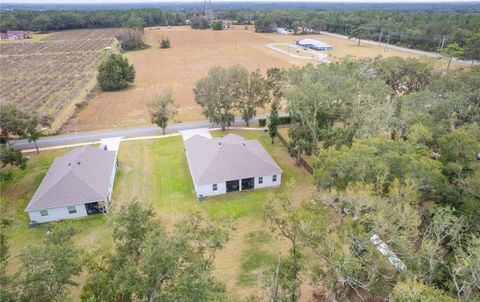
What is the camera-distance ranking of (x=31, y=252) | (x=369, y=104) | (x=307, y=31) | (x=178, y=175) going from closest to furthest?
(x=31, y=252) → (x=369, y=104) → (x=178, y=175) → (x=307, y=31)

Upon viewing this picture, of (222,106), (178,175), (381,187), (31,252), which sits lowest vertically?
(178,175)

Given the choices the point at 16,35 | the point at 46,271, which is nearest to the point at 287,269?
the point at 46,271

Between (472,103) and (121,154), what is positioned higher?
(472,103)

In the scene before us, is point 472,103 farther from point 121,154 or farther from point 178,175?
point 121,154

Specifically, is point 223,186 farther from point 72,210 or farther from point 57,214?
point 57,214

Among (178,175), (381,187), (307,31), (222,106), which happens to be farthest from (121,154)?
(307,31)

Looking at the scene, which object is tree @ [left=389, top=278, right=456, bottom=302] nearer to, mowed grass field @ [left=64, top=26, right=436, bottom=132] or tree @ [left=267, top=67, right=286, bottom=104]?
tree @ [left=267, top=67, right=286, bottom=104]

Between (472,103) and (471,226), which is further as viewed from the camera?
(472,103)
